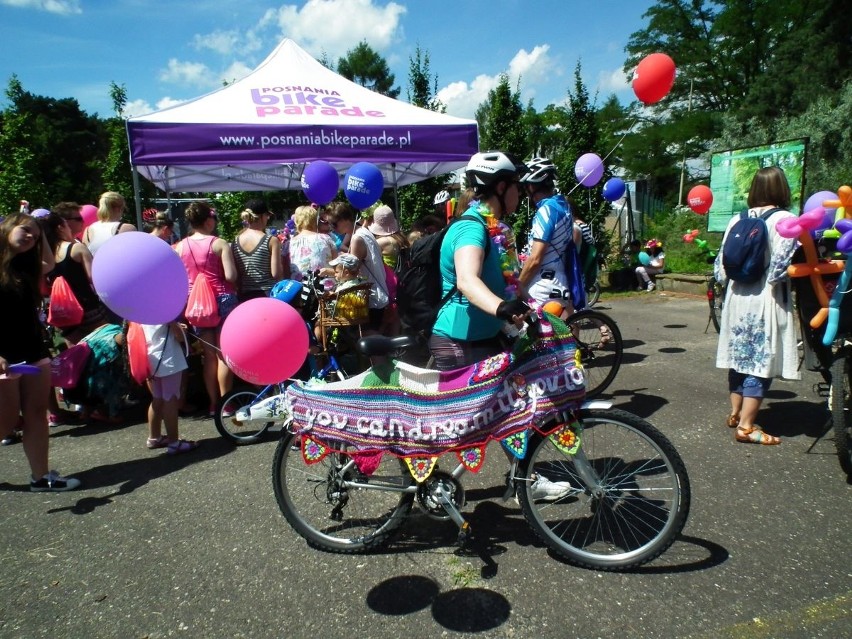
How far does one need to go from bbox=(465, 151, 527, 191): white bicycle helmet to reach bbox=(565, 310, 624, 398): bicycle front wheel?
2.56 meters

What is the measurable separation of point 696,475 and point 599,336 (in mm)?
1903

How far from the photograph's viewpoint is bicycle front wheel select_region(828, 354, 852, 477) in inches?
125

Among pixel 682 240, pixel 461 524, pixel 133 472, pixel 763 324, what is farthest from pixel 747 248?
pixel 682 240

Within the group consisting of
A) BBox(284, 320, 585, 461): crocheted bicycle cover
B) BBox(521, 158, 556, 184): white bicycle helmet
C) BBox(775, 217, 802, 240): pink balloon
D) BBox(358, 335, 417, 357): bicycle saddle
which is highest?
BBox(521, 158, 556, 184): white bicycle helmet

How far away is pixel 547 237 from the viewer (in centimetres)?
403

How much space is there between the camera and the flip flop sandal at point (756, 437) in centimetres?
386

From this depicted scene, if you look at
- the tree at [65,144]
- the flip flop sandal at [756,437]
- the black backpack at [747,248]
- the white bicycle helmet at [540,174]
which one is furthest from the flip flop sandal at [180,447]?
the tree at [65,144]

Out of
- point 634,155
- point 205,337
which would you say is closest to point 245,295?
point 205,337

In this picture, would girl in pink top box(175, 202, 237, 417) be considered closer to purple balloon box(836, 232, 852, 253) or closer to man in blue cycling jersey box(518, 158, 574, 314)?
man in blue cycling jersey box(518, 158, 574, 314)

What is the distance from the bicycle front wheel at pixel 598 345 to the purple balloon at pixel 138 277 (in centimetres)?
331

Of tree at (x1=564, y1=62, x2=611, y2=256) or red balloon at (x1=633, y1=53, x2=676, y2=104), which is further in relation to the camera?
tree at (x1=564, y1=62, x2=611, y2=256)

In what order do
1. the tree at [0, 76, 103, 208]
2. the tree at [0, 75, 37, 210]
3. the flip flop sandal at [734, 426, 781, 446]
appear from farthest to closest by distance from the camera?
the tree at [0, 76, 103, 208]
the tree at [0, 75, 37, 210]
the flip flop sandal at [734, 426, 781, 446]

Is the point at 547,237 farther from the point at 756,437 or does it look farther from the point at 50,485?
the point at 50,485

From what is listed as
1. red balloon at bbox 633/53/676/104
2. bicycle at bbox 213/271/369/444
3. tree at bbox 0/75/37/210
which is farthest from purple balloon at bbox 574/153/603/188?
tree at bbox 0/75/37/210
